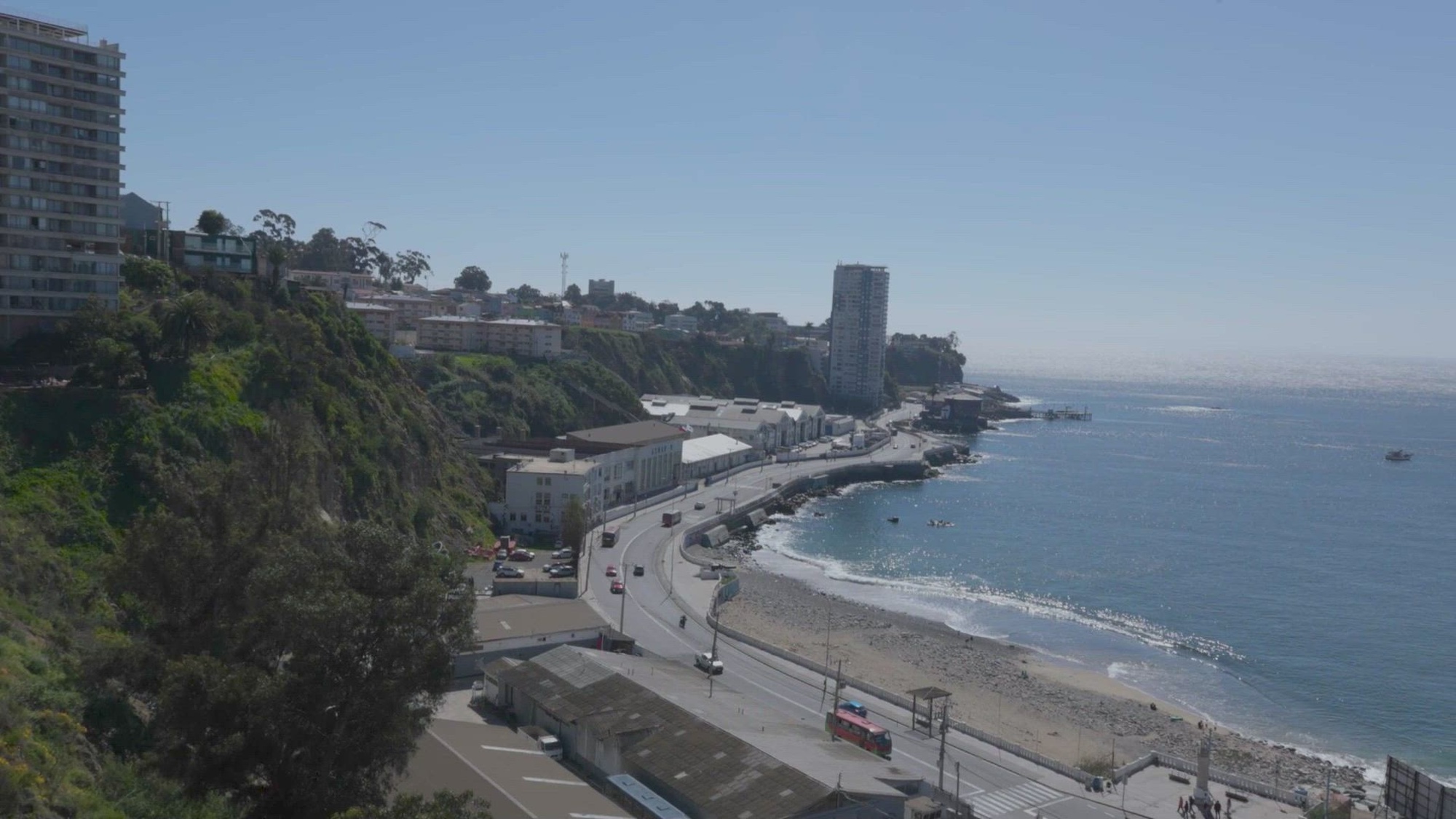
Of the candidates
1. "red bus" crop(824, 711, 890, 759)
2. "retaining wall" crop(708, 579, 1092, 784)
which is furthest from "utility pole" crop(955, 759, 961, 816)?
"retaining wall" crop(708, 579, 1092, 784)

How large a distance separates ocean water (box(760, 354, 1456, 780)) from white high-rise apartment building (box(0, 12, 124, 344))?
33.8 metres

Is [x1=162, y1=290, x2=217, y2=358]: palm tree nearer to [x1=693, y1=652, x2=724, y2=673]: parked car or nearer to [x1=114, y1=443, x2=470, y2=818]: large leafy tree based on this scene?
[x1=114, y1=443, x2=470, y2=818]: large leafy tree

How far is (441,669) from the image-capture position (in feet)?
52.6

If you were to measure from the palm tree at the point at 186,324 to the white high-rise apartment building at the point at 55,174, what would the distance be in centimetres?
370

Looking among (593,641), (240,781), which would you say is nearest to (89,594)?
(240,781)

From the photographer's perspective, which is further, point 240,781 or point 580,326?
point 580,326

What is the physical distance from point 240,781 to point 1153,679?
33.3 meters

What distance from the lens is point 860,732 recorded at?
2573cm

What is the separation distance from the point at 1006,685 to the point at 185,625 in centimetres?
2718

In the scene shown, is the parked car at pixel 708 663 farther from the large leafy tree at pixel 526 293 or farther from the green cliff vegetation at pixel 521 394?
the large leafy tree at pixel 526 293

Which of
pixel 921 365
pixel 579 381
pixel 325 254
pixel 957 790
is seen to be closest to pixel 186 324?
pixel 957 790

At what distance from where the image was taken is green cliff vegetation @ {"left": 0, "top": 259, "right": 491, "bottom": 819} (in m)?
14.5

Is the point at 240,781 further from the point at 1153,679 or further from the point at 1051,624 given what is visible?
the point at 1051,624

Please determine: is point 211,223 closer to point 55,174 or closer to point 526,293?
point 55,174
